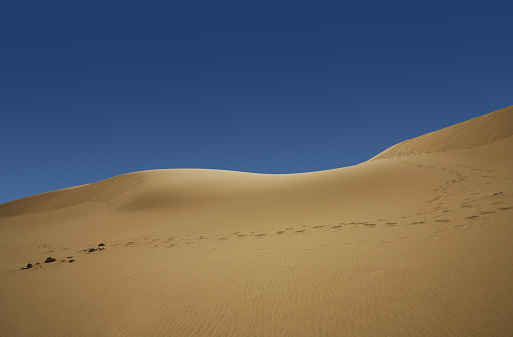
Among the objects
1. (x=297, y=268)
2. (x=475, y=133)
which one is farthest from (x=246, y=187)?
(x=475, y=133)

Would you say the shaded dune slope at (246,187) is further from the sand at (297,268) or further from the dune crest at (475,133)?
the sand at (297,268)

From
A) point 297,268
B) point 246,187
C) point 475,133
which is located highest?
point 475,133

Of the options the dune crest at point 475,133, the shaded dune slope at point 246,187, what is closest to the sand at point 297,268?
the shaded dune slope at point 246,187

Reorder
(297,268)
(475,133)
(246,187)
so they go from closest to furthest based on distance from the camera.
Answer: (297,268) → (246,187) → (475,133)

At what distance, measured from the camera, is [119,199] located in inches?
643

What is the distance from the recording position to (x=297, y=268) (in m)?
4.04

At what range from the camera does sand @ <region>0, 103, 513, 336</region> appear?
256cm

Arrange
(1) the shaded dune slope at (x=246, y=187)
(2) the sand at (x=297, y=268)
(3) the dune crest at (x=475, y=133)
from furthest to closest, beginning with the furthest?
(3) the dune crest at (x=475, y=133)
(1) the shaded dune slope at (x=246, y=187)
(2) the sand at (x=297, y=268)

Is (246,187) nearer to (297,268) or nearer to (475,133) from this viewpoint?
(297,268)

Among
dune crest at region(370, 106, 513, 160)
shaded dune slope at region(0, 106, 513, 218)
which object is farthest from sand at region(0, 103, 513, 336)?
dune crest at region(370, 106, 513, 160)

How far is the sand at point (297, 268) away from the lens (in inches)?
101

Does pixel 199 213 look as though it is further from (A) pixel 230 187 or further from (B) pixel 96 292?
(B) pixel 96 292

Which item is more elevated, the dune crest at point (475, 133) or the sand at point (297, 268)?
the dune crest at point (475, 133)

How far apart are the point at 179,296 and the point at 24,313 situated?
2.03 m
